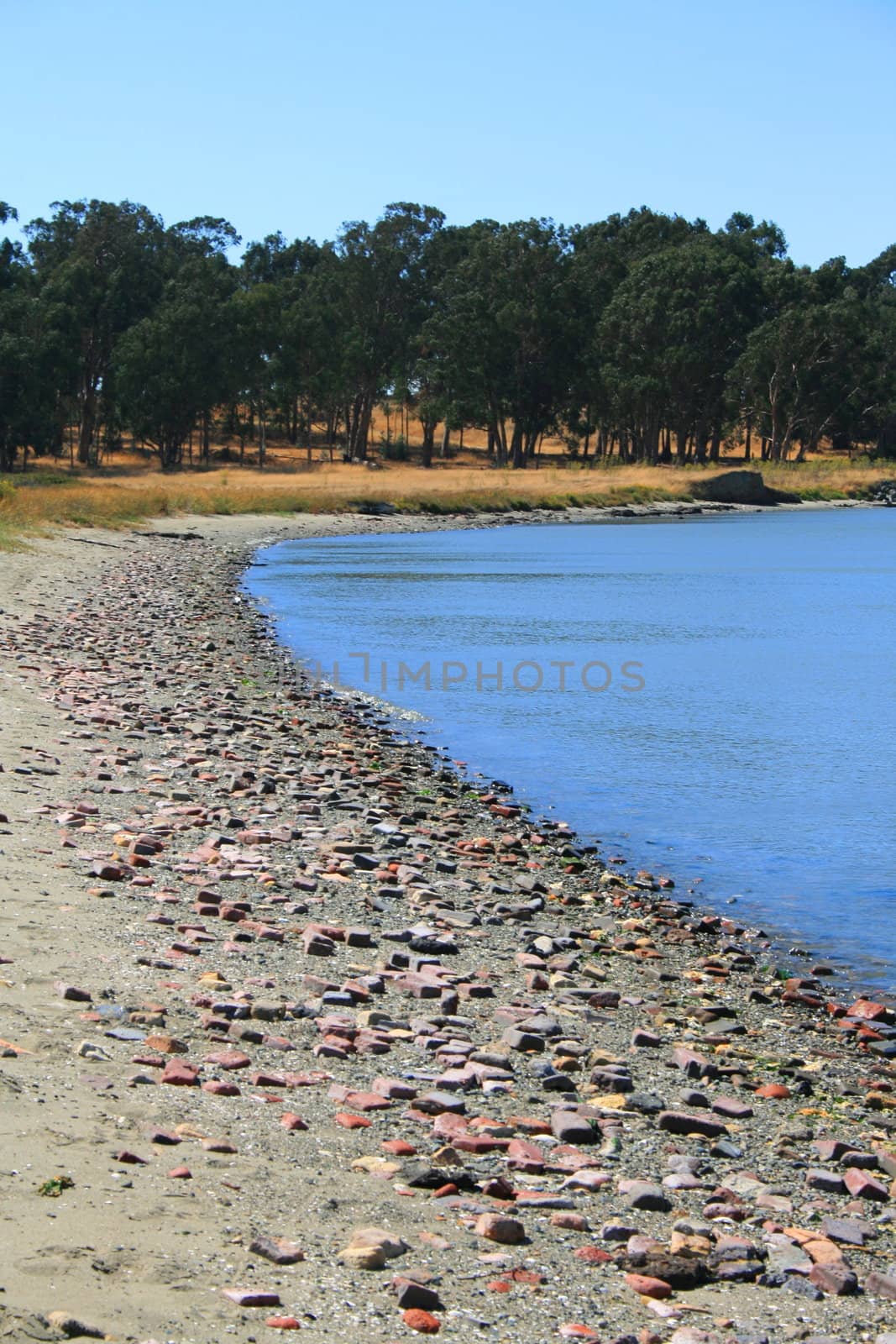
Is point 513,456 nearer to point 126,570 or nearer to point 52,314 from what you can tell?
point 52,314

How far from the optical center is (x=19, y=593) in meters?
30.2

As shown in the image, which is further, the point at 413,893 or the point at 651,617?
the point at 651,617

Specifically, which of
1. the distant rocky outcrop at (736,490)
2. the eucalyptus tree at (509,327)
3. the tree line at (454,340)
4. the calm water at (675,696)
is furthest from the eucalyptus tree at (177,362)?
the calm water at (675,696)

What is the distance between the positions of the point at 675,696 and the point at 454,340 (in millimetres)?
91850

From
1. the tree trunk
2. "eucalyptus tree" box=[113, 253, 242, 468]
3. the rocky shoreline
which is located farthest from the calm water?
the tree trunk

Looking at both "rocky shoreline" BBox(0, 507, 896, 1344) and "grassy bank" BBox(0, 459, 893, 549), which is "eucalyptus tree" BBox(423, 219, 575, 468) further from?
"rocky shoreline" BBox(0, 507, 896, 1344)

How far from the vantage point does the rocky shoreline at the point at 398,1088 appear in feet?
15.2

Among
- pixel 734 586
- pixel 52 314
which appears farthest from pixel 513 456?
pixel 734 586

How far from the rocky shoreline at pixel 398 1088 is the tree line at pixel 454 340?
→ 302ft

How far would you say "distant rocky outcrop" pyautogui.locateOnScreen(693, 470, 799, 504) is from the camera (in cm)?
10494

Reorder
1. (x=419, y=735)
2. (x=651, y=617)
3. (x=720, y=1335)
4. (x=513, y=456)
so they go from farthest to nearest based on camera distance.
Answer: (x=513, y=456) → (x=651, y=617) → (x=419, y=735) → (x=720, y=1335)

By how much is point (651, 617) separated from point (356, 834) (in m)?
25.2

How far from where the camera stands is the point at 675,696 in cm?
2330

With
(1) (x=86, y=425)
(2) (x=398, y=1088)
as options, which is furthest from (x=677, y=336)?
(2) (x=398, y=1088)
